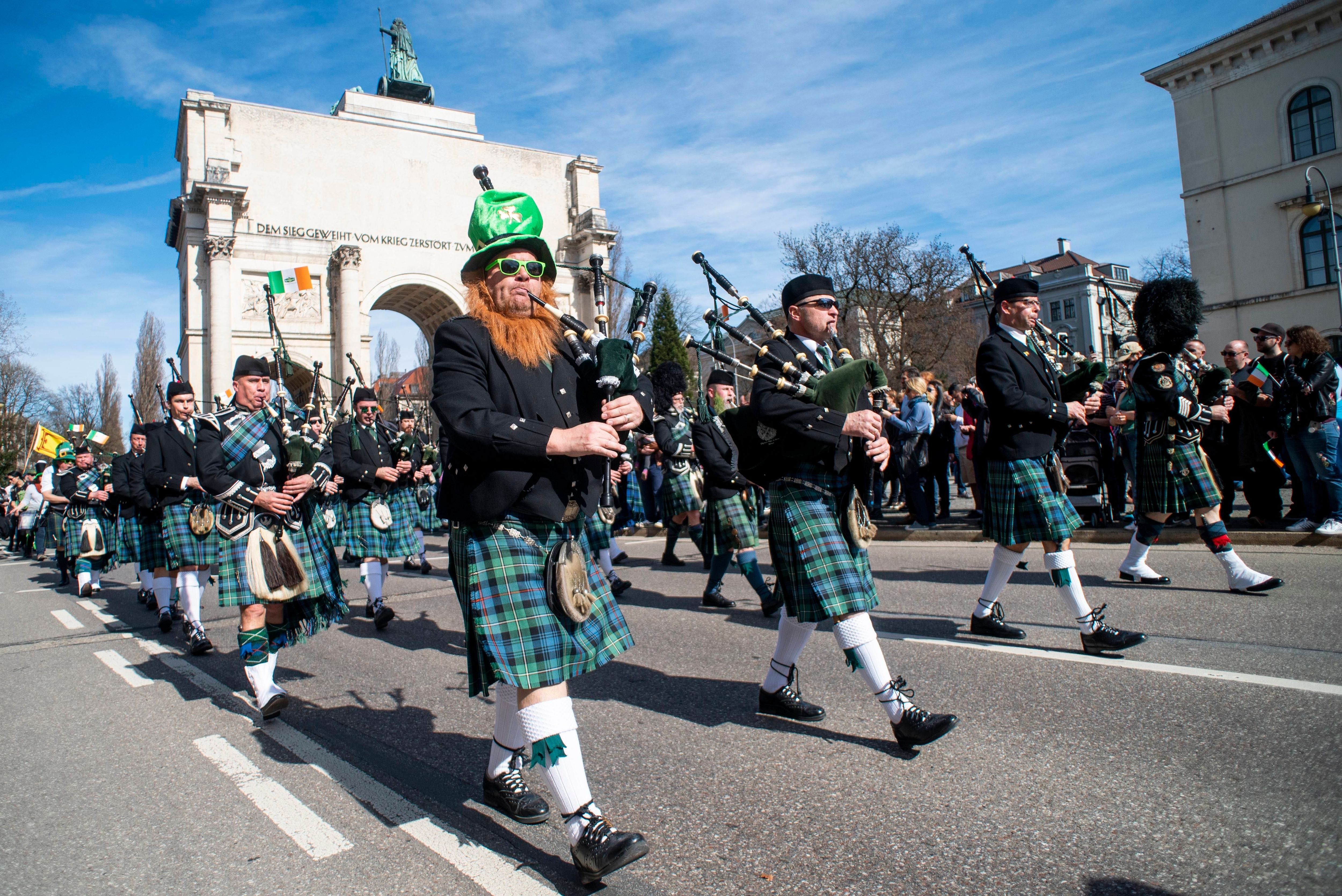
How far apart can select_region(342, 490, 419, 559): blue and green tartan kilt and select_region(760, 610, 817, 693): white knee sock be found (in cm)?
475

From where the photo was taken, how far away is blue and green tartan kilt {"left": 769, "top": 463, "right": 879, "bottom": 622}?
11.0 feet

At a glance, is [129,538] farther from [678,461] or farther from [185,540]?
[678,461]

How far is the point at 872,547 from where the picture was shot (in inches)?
383

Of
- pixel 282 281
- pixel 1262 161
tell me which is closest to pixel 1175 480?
pixel 282 281

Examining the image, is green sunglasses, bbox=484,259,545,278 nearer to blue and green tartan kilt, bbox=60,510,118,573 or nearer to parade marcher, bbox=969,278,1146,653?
parade marcher, bbox=969,278,1146,653

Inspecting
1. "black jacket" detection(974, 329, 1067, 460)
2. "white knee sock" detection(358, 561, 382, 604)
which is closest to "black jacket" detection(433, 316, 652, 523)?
"black jacket" detection(974, 329, 1067, 460)

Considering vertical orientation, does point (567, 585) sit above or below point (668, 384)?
below

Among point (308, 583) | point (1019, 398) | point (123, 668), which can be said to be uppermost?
point (1019, 398)

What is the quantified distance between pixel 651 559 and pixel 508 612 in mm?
8006

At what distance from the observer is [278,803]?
3281 millimetres

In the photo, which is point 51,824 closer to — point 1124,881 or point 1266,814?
point 1124,881

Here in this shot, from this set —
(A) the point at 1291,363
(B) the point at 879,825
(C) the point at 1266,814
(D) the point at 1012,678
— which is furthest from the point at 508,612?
(A) the point at 1291,363

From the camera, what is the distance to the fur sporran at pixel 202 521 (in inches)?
232

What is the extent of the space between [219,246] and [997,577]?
1199 inches
